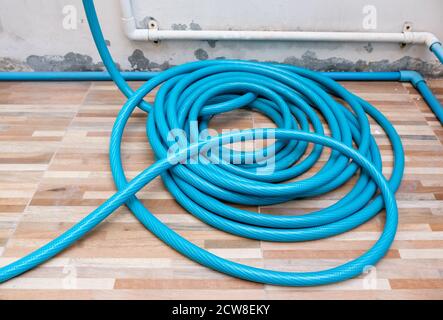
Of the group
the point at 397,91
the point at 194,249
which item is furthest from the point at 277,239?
the point at 397,91

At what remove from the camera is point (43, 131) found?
2.00 m

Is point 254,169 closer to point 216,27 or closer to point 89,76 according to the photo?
point 216,27

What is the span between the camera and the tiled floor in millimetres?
1378

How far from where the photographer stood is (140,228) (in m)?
1.56

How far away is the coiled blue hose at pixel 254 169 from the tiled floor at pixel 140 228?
47mm

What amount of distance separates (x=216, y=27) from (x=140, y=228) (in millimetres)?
1218

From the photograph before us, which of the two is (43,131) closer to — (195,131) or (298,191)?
(195,131)

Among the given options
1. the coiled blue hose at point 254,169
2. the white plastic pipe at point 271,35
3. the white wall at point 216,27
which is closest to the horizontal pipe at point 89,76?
the white wall at point 216,27

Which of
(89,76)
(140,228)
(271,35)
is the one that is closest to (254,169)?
(140,228)

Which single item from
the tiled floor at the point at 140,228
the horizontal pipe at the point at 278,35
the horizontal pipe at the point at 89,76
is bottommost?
the tiled floor at the point at 140,228

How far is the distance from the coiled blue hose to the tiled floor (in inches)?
1.9

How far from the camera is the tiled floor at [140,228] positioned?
4.52 ft

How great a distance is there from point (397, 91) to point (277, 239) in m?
1.32

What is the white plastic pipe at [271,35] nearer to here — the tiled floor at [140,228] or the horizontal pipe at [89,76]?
the horizontal pipe at [89,76]
